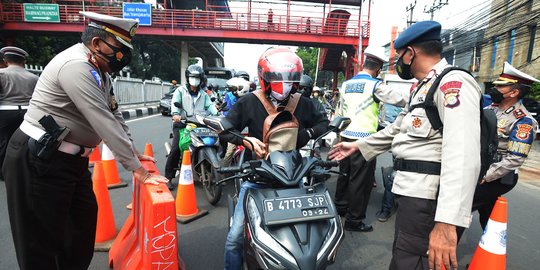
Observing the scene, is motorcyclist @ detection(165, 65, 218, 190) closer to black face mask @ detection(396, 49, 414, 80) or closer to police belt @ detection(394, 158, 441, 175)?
black face mask @ detection(396, 49, 414, 80)

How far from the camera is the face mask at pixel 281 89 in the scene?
2105mm

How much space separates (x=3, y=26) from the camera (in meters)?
21.8

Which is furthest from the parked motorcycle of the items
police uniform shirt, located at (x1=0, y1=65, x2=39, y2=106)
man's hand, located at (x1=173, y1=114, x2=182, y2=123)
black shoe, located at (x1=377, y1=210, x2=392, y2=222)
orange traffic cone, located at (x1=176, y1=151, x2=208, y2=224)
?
police uniform shirt, located at (x1=0, y1=65, x2=39, y2=106)

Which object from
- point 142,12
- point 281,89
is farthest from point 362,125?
point 142,12

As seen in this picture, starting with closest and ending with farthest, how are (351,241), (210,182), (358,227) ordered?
(351,241), (358,227), (210,182)

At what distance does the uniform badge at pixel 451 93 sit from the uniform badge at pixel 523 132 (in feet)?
5.89

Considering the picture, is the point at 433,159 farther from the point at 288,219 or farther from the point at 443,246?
the point at 288,219

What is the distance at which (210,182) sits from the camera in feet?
14.3

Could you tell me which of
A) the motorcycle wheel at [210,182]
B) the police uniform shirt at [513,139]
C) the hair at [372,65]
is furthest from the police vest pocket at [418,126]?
the motorcycle wheel at [210,182]

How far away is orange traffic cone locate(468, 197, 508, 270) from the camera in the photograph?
7.15 ft

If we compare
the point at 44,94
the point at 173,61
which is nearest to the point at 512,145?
the point at 44,94

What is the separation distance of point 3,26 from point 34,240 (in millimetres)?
27514

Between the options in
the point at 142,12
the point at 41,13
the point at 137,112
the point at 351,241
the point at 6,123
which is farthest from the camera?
the point at 41,13

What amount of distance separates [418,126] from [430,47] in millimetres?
441
